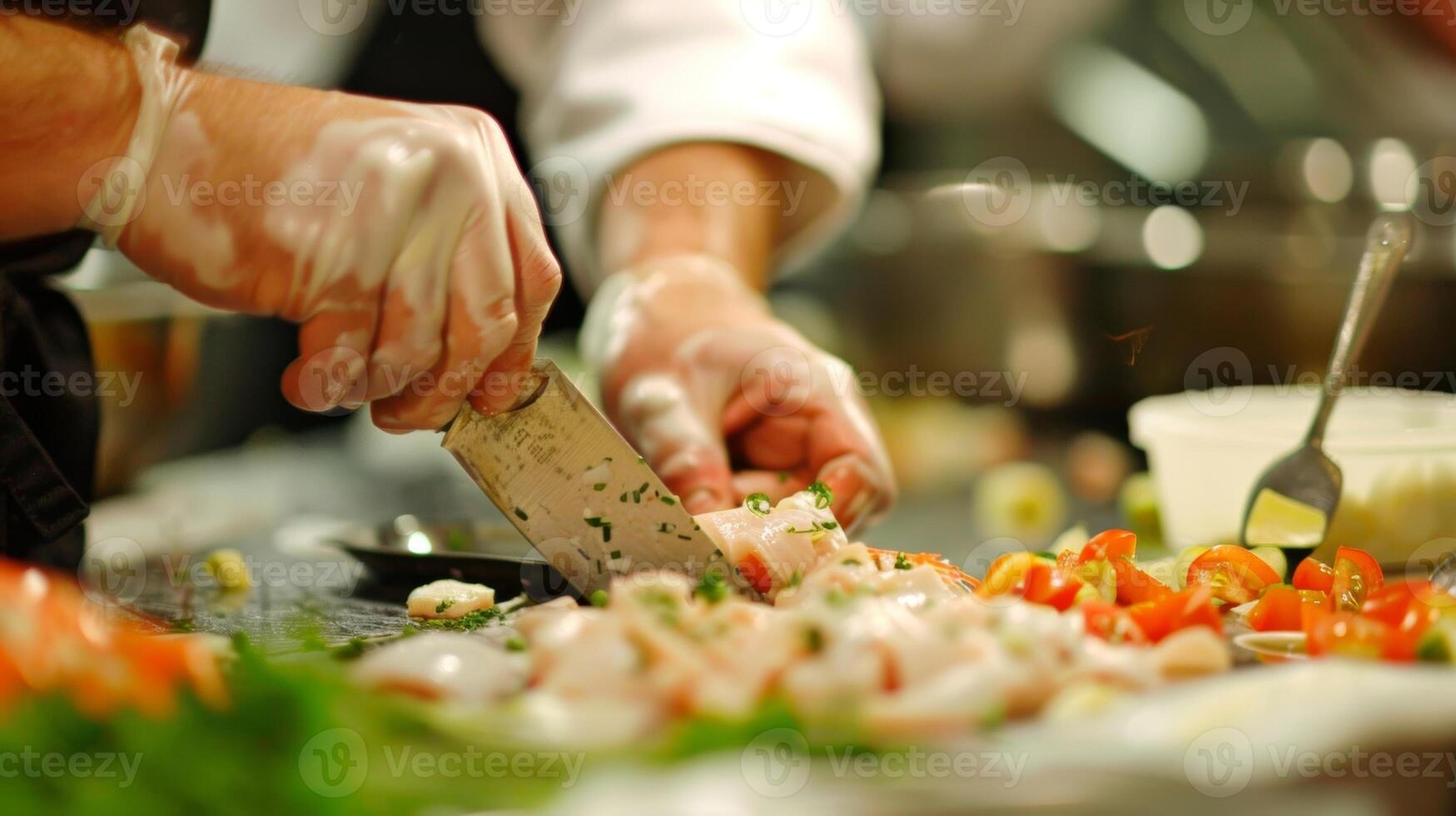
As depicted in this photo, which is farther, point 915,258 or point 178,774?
point 915,258

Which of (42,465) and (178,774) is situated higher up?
(178,774)

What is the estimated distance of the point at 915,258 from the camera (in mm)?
3635

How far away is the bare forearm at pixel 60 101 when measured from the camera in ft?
3.48

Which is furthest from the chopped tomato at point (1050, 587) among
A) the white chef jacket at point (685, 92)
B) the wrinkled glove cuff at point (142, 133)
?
the white chef jacket at point (685, 92)

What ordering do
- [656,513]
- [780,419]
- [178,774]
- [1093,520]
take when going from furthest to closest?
[1093,520] → [780,419] → [656,513] → [178,774]

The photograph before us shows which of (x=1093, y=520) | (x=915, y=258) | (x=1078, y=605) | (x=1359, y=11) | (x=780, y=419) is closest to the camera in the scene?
(x=1078, y=605)

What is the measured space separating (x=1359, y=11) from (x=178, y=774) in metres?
3.66

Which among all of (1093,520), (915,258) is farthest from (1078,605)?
(915,258)

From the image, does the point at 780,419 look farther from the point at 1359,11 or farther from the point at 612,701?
the point at 1359,11

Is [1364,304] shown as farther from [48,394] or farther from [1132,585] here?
[48,394]

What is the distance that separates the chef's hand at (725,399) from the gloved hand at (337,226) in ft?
1.24

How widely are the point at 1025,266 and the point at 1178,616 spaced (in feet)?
8.38

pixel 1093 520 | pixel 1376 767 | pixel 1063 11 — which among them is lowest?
pixel 1093 520

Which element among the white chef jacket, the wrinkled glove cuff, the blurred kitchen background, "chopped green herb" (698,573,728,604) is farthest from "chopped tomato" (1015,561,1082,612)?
the white chef jacket
